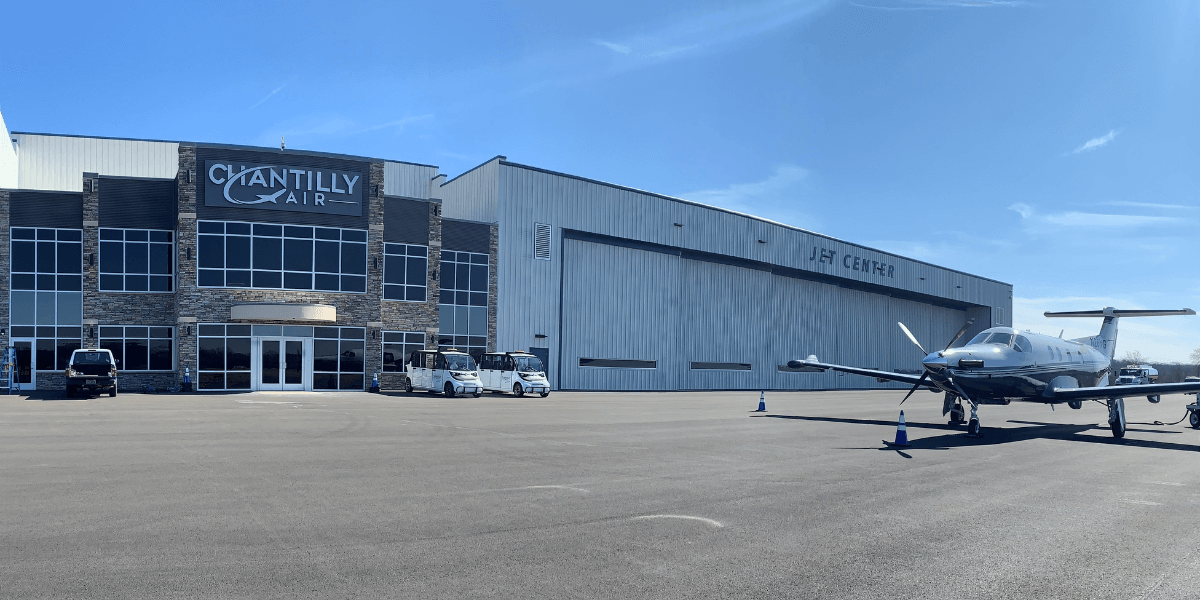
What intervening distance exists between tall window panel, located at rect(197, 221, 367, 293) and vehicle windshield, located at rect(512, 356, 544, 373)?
911cm

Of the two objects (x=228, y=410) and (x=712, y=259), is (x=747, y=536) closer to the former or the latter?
(x=228, y=410)

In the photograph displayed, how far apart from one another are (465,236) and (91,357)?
18.9 meters

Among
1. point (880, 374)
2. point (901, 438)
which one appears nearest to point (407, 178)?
point (880, 374)

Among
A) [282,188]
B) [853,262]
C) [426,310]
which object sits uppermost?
[282,188]

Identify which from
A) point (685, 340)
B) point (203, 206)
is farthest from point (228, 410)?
point (685, 340)

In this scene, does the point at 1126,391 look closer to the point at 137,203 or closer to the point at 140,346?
the point at 140,346

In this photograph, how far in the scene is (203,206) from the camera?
38500 mm

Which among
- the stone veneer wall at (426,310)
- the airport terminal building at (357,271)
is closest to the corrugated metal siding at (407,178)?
the airport terminal building at (357,271)

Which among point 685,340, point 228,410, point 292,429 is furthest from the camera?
point 685,340

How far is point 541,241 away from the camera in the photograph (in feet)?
156

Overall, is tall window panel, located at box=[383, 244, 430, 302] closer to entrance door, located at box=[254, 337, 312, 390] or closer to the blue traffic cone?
entrance door, located at box=[254, 337, 312, 390]

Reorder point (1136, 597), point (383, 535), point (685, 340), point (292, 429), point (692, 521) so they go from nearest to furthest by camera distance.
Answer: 1. point (1136, 597)
2. point (383, 535)
3. point (692, 521)
4. point (292, 429)
5. point (685, 340)

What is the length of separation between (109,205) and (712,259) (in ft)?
118

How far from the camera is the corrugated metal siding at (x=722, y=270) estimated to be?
4672 cm
